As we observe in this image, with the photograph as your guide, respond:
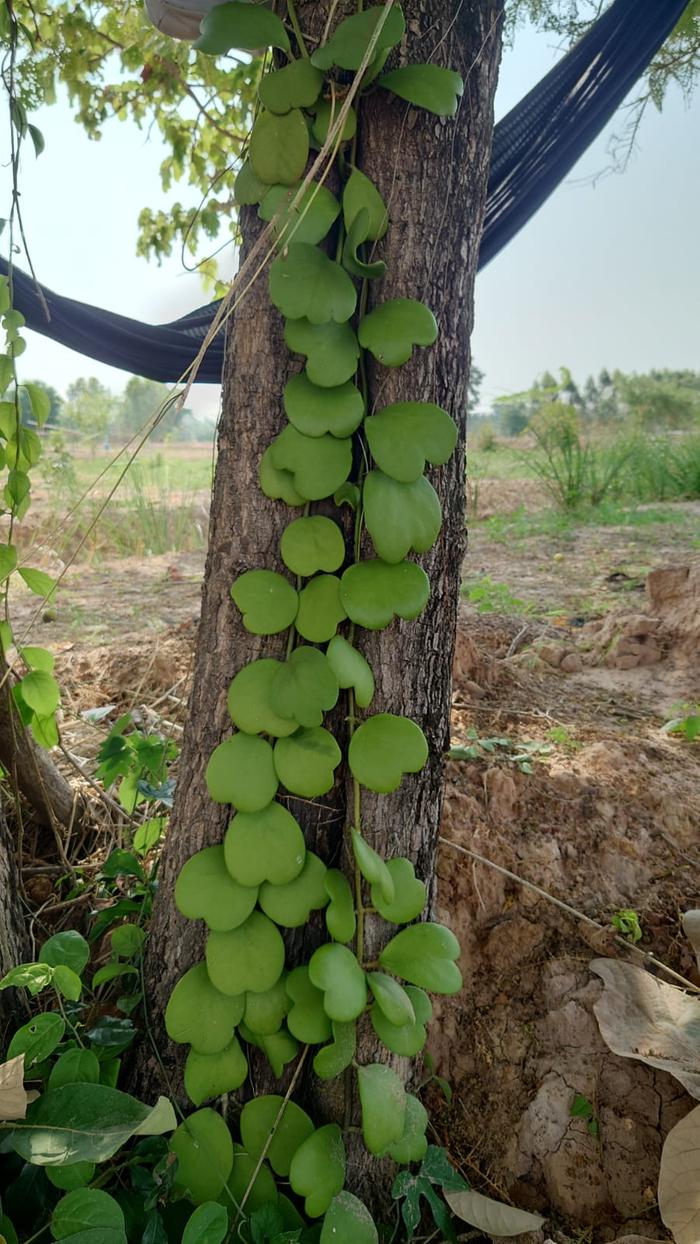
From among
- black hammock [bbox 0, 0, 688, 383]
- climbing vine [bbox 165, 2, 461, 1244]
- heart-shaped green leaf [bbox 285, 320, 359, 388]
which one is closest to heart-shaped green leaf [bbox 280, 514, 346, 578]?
climbing vine [bbox 165, 2, 461, 1244]

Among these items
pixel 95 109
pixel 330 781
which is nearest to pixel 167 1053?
pixel 330 781

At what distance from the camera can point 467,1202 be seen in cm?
81

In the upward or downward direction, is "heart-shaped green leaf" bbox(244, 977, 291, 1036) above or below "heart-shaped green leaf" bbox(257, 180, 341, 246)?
below

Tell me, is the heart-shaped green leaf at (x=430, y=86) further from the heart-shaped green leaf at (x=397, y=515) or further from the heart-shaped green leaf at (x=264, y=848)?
the heart-shaped green leaf at (x=264, y=848)

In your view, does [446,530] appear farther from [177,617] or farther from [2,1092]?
[177,617]

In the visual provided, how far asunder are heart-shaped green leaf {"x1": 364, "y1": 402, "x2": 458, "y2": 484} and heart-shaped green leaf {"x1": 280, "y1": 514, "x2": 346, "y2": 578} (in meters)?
0.08

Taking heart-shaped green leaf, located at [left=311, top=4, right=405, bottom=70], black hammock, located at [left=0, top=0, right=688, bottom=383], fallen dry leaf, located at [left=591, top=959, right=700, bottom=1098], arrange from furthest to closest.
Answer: black hammock, located at [left=0, top=0, right=688, bottom=383] → fallen dry leaf, located at [left=591, top=959, right=700, bottom=1098] → heart-shaped green leaf, located at [left=311, top=4, right=405, bottom=70]

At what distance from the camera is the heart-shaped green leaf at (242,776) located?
648mm

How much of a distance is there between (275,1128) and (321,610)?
1.65 ft

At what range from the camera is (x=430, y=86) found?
612 millimetres

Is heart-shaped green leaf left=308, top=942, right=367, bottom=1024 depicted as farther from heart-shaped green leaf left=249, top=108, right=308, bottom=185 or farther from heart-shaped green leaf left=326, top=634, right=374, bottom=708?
heart-shaped green leaf left=249, top=108, right=308, bottom=185

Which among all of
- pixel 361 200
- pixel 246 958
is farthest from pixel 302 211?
pixel 246 958

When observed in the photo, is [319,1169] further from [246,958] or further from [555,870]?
[555,870]

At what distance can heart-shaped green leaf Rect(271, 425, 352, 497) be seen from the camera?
637 millimetres
